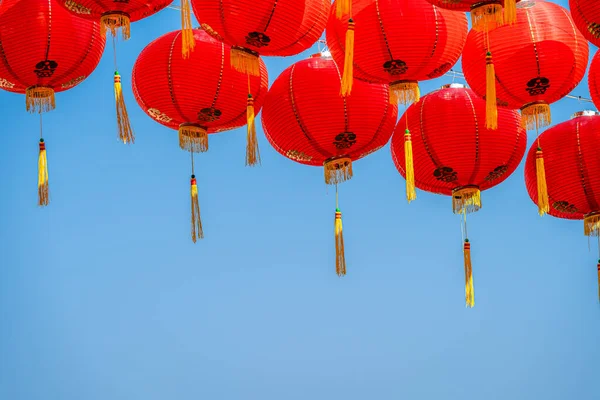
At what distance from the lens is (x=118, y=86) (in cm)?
447

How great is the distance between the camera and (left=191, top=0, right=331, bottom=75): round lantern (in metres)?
4.03

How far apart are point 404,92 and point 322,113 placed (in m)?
0.35

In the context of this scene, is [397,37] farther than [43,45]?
No

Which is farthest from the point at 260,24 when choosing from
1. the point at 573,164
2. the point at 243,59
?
the point at 573,164

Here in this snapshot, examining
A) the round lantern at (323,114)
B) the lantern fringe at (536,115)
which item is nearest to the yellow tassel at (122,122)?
the round lantern at (323,114)

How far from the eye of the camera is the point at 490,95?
421cm

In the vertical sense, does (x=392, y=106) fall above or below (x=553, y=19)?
below

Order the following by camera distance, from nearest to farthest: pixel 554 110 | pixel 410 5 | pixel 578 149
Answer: pixel 410 5 < pixel 578 149 < pixel 554 110

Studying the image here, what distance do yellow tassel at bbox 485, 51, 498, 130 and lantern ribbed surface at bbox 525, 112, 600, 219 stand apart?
810 millimetres

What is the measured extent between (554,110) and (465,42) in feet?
11.9

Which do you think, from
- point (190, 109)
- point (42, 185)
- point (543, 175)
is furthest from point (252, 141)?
point (543, 175)

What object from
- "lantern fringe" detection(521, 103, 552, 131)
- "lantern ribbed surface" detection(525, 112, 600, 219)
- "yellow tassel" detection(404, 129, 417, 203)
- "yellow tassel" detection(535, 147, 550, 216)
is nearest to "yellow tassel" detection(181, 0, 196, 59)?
"yellow tassel" detection(404, 129, 417, 203)

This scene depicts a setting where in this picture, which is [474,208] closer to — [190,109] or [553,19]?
[553,19]

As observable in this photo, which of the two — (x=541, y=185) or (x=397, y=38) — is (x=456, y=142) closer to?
(x=541, y=185)
